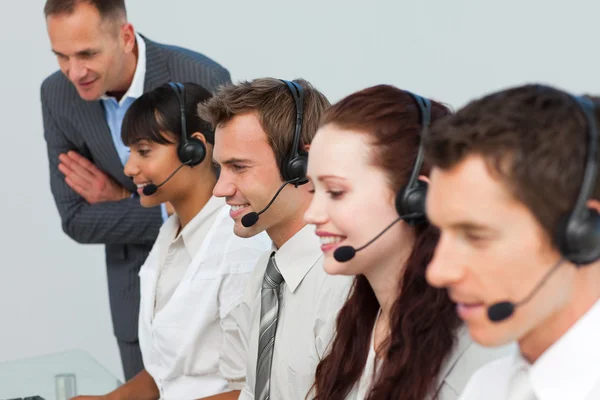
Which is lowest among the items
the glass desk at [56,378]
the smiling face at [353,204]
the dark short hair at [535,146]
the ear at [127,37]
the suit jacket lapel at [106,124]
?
the glass desk at [56,378]

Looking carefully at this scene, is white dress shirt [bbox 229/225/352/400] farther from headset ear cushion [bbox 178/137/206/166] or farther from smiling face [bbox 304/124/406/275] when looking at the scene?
headset ear cushion [bbox 178/137/206/166]

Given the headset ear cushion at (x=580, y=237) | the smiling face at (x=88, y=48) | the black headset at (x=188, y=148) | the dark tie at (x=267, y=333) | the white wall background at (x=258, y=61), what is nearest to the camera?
the headset ear cushion at (x=580, y=237)

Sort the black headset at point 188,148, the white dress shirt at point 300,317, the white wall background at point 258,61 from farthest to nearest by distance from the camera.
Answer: the white wall background at point 258,61 < the black headset at point 188,148 < the white dress shirt at point 300,317

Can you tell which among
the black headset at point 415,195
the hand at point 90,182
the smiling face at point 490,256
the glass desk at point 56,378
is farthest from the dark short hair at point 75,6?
the smiling face at point 490,256

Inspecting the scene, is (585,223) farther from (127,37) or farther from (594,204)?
(127,37)

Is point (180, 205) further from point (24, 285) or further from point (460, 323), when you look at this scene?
point (24, 285)

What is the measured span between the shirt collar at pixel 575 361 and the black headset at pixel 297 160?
86cm

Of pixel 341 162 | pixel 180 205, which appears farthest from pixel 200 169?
pixel 341 162

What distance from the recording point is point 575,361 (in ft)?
2.99

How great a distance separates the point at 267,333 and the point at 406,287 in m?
0.48

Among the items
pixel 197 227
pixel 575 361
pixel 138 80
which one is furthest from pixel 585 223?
pixel 138 80

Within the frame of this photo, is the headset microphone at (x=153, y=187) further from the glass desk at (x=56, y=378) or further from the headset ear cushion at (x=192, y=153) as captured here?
the glass desk at (x=56, y=378)

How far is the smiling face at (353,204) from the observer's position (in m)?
1.27

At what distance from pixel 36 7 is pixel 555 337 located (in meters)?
3.43
